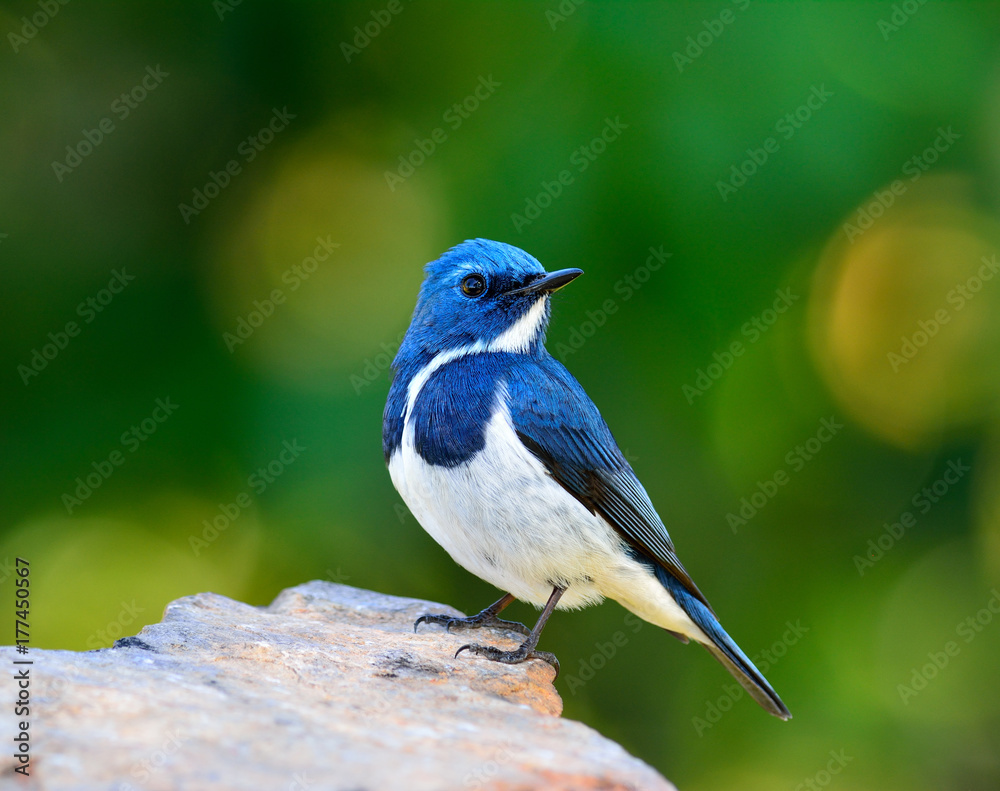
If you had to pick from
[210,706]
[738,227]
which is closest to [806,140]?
[738,227]

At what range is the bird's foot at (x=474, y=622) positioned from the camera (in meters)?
4.87

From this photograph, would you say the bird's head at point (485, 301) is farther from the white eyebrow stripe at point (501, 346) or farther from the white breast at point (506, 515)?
the white breast at point (506, 515)

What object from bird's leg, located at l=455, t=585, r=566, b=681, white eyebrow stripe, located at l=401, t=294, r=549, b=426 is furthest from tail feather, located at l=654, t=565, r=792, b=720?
white eyebrow stripe, located at l=401, t=294, r=549, b=426

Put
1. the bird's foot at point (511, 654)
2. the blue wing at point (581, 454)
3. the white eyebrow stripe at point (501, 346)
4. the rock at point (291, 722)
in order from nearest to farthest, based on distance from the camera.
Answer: the rock at point (291, 722) < the bird's foot at point (511, 654) < the blue wing at point (581, 454) < the white eyebrow stripe at point (501, 346)

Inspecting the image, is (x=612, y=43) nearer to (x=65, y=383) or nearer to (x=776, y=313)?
(x=776, y=313)

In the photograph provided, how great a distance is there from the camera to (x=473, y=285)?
484 cm

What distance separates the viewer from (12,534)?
563 centimetres

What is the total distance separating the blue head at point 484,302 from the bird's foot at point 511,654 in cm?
137

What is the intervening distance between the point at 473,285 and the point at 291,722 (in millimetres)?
2570

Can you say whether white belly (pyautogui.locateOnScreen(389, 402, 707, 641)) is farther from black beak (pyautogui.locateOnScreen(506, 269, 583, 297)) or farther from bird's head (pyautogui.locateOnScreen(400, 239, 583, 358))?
black beak (pyautogui.locateOnScreen(506, 269, 583, 297))

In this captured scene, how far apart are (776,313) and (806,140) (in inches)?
37.2

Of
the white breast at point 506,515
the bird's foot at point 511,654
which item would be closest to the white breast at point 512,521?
the white breast at point 506,515

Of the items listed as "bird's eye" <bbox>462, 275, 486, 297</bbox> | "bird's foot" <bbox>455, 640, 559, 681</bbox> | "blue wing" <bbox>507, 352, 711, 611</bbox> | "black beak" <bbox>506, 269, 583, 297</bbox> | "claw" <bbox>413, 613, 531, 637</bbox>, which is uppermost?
"black beak" <bbox>506, 269, 583, 297</bbox>

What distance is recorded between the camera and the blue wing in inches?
177
